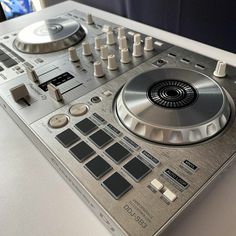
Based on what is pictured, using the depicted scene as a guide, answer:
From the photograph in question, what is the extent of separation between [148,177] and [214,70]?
329 millimetres

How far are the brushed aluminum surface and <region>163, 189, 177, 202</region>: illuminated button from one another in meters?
0.52

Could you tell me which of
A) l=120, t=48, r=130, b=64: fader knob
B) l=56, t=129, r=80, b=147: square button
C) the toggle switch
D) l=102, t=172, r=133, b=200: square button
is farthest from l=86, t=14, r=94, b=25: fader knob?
l=102, t=172, r=133, b=200: square button

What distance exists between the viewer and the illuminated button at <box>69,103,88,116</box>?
1.76 feet

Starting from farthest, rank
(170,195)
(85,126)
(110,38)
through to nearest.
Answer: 1. (110,38)
2. (85,126)
3. (170,195)

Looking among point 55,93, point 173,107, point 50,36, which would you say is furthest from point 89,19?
point 173,107

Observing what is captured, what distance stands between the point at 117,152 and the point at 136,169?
5cm

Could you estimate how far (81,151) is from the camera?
1.52 feet

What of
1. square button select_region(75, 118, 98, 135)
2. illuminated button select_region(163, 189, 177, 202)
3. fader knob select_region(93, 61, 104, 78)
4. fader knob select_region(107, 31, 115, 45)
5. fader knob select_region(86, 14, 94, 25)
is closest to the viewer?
illuminated button select_region(163, 189, 177, 202)

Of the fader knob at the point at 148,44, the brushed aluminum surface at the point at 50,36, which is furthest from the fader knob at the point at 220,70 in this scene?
the brushed aluminum surface at the point at 50,36

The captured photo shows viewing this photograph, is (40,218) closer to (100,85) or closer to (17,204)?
(17,204)

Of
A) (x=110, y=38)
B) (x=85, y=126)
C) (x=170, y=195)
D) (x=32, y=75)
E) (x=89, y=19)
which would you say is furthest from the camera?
(x=89, y=19)

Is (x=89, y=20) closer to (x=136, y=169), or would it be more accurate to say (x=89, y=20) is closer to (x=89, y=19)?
(x=89, y=19)

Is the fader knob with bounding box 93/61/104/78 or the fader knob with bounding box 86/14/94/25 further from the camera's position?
the fader knob with bounding box 86/14/94/25

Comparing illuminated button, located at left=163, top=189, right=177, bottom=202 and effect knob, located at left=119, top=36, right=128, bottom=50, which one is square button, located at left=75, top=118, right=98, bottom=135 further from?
effect knob, located at left=119, top=36, right=128, bottom=50
